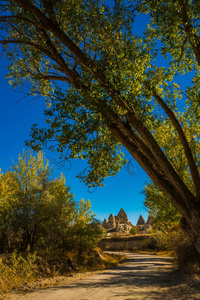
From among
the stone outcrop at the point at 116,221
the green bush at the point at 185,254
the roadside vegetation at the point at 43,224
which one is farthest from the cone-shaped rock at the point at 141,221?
the green bush at the point at 185,254

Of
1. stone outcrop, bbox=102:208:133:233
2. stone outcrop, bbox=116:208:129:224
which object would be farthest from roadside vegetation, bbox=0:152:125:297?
stone outcrop, bbox=116:208:129:224

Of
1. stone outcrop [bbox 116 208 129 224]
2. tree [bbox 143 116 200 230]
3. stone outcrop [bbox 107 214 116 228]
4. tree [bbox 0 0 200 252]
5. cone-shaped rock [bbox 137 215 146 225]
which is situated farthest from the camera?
cone-shaped rock [bbox 137 215 146 225]

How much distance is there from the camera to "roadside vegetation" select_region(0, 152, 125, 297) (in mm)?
15609

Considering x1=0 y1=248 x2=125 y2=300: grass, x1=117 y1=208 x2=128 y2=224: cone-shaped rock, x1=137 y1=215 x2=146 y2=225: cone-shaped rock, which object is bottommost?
x1=0 y1=248 x2=125 y2=300: grass

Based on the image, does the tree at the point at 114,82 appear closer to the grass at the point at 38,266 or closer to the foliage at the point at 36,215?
the grass at the point at 38,266

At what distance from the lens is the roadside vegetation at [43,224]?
1561 centimetres

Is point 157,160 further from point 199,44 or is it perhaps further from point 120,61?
point 199,44

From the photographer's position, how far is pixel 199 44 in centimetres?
755

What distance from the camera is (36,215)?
16734mm

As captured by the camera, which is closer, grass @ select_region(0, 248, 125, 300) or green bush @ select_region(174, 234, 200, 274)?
grass @ select_region(0, 248, 125, 300)

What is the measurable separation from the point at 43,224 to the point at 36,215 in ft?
5.78

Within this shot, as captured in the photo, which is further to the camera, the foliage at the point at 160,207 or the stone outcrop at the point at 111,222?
the stone outcrop at the point at 111,222

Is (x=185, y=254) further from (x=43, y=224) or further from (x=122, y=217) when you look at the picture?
(x=122, y=217)

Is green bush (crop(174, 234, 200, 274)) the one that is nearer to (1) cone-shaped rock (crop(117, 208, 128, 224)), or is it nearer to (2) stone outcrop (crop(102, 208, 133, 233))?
(2) stone outcrop (crop(102, 208, 133, 233))
